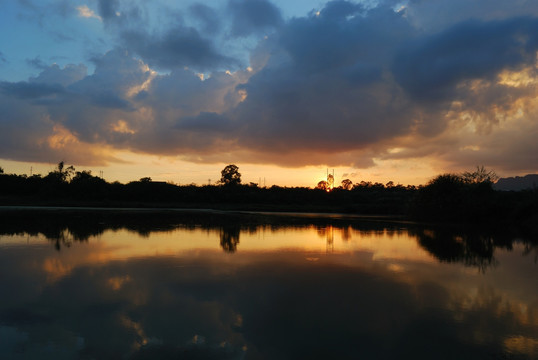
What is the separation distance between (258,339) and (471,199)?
3579 centimetres

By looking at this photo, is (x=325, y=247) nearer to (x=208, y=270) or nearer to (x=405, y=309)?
(x=208, y=270)

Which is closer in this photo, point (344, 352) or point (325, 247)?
point (344, 352)

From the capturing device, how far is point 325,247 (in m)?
17.2

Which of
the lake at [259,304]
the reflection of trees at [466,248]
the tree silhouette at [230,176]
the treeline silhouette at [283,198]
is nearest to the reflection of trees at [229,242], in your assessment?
the lake at [259,304]

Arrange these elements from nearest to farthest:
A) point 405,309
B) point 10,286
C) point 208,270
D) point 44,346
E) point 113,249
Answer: point 44,346 < point 405,309 < point 10,286 < point 208,270 < point 113,249

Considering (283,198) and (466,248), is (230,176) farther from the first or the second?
(466,248)

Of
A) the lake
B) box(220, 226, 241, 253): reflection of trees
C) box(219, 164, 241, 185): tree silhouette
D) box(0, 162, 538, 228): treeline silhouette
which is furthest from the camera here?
box(219, 164, 241, 185): tree silhouette

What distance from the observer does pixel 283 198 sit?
260ft

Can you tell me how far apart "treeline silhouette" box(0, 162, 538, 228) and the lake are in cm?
2230

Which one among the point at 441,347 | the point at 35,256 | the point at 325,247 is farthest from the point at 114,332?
the point at 325,247

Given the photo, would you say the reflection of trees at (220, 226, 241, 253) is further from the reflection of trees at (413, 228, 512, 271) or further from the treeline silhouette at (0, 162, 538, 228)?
the treeline silhouette at (0, 162, 538, 228)

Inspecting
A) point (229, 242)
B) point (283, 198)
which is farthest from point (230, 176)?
point (229, 242)

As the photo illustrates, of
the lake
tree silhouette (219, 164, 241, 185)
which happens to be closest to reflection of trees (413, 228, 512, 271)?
the lake

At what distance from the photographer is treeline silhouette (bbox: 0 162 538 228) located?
1398 inches
